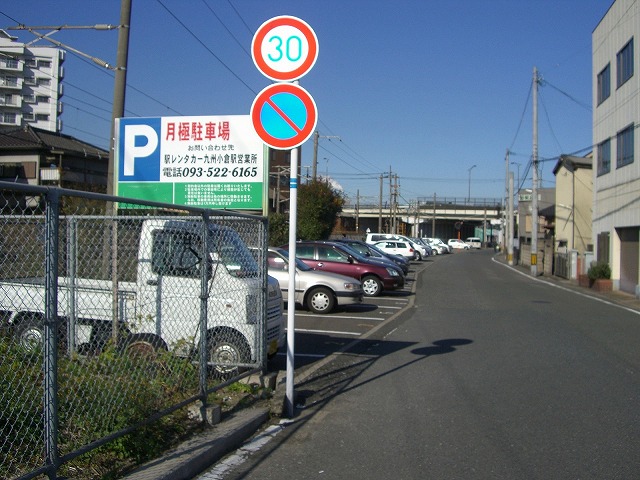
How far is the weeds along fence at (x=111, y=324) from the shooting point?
380cm

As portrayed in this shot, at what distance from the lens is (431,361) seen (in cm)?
918

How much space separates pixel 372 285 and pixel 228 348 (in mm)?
12286

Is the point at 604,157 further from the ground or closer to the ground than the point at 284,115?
further from the ground

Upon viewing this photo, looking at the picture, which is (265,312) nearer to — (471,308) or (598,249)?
(471,308)

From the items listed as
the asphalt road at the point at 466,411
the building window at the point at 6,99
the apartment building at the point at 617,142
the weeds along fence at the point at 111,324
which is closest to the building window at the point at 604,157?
the apartment building at the point at 617,142

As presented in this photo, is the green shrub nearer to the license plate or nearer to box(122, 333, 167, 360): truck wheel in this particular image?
the license plate

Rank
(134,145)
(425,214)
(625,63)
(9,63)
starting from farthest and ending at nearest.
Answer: (425,214) < (9,63) < (625,63) < (134,145)

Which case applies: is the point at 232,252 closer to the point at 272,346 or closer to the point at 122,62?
the point at 272,346

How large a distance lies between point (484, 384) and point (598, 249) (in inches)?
882

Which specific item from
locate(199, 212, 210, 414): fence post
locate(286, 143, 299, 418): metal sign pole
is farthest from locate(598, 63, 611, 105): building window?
locate(199, 212, 210, 414): fence post

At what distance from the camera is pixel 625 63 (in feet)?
79.3

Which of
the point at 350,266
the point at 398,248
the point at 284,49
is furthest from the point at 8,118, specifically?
the point at 284,49

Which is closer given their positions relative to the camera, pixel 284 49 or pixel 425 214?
pixel 284 49

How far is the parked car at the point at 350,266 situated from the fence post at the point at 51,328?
48.5 feet
